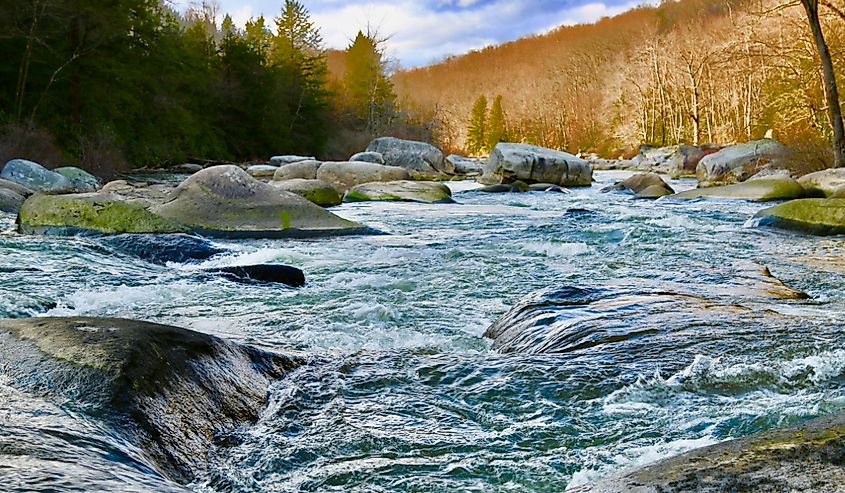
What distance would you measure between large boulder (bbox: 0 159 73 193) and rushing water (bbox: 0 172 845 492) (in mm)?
6585

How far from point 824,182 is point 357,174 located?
9129mm

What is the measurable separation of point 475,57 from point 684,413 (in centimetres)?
12748

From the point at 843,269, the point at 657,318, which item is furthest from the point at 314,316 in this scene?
the point at 843,269

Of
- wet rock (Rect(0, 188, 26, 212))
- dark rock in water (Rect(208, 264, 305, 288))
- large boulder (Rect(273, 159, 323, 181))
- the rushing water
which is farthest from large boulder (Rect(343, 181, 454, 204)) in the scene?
dark rock in water (Rect(208, 264, 305, 288))

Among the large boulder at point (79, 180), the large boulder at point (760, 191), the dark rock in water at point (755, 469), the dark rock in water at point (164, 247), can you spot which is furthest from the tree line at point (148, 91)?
the dark rock in water at point (755, 469)

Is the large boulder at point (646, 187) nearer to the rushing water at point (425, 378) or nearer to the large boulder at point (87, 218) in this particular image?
the rushing water at point (425, 378)

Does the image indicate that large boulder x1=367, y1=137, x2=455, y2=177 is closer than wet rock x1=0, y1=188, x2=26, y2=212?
No

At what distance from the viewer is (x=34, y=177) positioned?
40.3 ft

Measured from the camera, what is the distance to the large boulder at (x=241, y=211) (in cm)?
766

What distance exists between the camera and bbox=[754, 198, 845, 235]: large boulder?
7.70m

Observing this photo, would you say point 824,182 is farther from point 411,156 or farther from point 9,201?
point 411,156

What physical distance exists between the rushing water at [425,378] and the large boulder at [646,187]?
7719 millimetres

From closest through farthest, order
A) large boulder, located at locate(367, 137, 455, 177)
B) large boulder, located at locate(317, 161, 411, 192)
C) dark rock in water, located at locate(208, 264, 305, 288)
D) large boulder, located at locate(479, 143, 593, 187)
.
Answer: dark rock in water, located at locate(208, 264, 305, 288) < large boulder, located at locate(317, 161, 411, 192) < large boulder, located at locate(479, 143, 593, 187) < large boulder, located at locate(367, 137, 455, 177)

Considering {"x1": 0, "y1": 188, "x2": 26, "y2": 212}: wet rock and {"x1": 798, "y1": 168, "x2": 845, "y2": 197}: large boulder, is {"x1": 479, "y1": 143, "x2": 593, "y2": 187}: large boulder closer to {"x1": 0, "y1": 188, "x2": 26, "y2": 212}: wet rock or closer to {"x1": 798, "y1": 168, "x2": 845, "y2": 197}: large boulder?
{"x1": 798, "y1": 168, "x2": 845, "y2": 197}: large boulder
